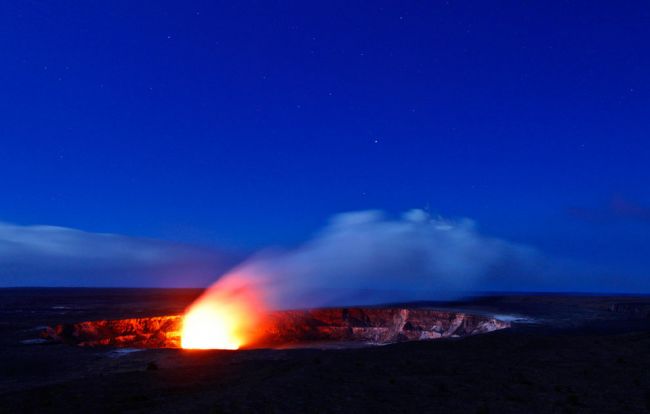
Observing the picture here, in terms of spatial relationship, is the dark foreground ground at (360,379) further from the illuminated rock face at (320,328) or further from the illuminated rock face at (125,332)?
the illuminated rock face at (320,328)

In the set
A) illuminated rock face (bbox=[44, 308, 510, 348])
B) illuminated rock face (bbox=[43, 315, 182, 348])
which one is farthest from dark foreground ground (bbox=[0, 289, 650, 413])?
illuminated rock face (bbox=[44, 308, 510, 348])

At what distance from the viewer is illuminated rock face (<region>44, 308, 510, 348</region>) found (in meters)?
42.7

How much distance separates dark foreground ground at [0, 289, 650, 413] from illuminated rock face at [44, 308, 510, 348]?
14443mm

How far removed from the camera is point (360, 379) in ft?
58.5

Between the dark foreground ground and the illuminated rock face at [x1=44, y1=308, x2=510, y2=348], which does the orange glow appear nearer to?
the illuminated rock face at [x1=44, y1=308, x2=510, y2=348]

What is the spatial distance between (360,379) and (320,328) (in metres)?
36.8

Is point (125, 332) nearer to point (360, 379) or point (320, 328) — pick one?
point (320, 328)

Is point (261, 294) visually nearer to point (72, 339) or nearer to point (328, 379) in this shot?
point (72, 339)

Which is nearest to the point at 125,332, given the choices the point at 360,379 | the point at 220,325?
the point at 220,325

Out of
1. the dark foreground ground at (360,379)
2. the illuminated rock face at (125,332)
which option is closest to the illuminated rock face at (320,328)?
the illuminated rock face at (125,332)

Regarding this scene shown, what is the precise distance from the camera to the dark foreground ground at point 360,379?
48.4ft

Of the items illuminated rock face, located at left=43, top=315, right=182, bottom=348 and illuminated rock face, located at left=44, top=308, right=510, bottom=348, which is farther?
illuminated rock face, located at left=44, top=308, right=510, bottom=348

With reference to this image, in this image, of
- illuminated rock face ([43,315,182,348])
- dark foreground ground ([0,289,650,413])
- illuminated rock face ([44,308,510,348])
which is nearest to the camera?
dark foreground ground ([0,289,650,413])

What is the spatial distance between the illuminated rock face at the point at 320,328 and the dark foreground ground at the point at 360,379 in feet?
47.4
